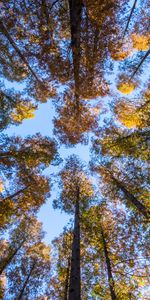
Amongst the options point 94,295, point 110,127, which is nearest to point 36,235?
point 94,295

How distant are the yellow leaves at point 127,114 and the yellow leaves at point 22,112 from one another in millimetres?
4616

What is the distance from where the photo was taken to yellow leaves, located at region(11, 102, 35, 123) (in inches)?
487

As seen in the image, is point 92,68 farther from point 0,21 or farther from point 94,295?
point 94,295

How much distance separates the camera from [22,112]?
41.3 ft

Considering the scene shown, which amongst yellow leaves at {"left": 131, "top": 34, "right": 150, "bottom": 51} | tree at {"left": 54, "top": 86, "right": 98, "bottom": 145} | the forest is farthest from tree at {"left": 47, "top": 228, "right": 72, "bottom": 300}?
yellow leaves at {"left": 131, "top": 34, "right": 150, "bottom": 51}

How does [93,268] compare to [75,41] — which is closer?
[75,41]

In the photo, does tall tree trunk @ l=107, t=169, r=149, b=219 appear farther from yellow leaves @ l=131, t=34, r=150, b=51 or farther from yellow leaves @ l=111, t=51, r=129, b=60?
yellow leaves @ l=131, t=34, r=150, b=51

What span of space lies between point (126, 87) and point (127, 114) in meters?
2.45

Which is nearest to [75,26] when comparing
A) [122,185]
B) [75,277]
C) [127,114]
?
[127,114]

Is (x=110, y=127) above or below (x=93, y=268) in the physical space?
above

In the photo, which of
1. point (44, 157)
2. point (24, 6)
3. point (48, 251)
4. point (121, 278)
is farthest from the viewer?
point (48, 251)

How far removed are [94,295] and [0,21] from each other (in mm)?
12115

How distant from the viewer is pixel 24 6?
9.34 m

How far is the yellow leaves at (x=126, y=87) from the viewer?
41.6 feet
